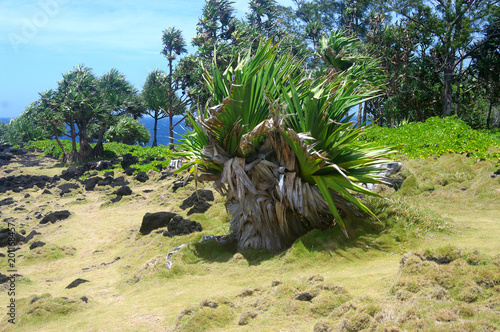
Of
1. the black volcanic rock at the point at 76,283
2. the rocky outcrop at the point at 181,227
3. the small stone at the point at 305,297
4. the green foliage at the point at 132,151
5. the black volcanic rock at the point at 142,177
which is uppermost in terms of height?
the green foliage at the point at 132,151

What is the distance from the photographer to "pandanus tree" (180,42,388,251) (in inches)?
256

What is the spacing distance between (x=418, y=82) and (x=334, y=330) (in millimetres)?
24297

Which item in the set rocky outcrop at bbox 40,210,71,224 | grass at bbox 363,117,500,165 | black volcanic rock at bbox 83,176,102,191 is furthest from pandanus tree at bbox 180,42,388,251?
black volcanic rock at bbox 83,176,102,191

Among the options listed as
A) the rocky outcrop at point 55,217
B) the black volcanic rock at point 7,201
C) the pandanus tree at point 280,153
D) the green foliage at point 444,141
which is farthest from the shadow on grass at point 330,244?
the black volcanic rock at point 7,201

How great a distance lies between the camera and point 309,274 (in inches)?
224

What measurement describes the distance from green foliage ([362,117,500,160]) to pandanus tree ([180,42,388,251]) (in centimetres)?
Answer: 316

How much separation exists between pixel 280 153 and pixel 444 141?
718cm

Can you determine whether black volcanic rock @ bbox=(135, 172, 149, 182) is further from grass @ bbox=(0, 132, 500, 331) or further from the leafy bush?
the leafy bush

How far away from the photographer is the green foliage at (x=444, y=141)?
11242mm

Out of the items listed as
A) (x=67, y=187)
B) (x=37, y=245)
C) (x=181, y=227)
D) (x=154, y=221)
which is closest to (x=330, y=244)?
(x=181, y=227)

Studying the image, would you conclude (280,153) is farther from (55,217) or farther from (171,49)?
(171,49)

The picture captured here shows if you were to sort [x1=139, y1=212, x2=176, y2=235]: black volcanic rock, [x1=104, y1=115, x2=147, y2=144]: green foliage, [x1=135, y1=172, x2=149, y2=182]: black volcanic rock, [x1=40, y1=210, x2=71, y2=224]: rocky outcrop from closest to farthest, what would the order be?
[x1=139, y1=212, x2=176, y2=235]: black volcanic rock → [x1=40, y1=210, x2=71, y2=224]: rocky outcrop → [x1=135, y1=172, x2=149, y2=182]: black volcanic rock → [x1=104, y1=115, x2=147, y2=144]: green foliage

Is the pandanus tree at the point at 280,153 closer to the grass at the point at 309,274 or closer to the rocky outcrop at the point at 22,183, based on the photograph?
the grass at the point at 309,274

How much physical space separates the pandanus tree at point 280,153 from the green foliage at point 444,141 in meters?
3.16
